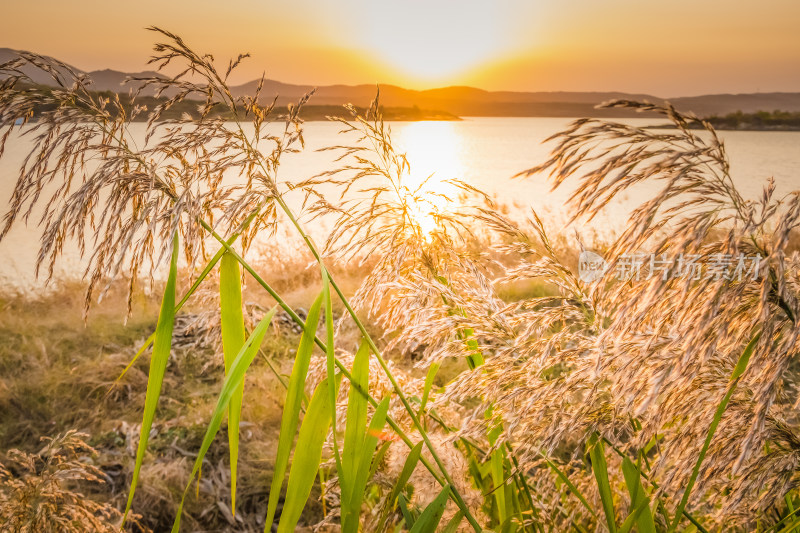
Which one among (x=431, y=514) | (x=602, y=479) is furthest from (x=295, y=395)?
(x=602, y=479)

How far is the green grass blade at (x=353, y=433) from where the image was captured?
1.13m

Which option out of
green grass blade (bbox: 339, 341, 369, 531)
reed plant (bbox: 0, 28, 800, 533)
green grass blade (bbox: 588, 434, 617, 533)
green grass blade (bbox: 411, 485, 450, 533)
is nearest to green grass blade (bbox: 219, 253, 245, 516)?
reed plant (bbox: 0, 28, 800, 533)

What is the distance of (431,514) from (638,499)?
1.53ft

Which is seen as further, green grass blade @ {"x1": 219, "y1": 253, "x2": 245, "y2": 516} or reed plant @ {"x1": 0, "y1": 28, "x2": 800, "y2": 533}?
green grass blade @ {"x1": 219, "y1": 253, "x2": 245, "y2": 516}

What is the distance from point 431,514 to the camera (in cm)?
121

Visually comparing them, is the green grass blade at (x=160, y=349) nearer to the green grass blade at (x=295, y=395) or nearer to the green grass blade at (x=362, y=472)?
the green grass blade at (x=295, y=395)

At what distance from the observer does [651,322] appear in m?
1.35

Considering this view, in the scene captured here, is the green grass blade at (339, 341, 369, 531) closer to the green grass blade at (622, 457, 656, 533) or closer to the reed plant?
the reed plant

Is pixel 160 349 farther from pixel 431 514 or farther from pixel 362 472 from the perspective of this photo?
pixel 431 514

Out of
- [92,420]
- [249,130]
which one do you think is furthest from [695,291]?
[92,420]

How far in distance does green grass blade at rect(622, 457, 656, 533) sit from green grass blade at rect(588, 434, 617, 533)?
0.05m

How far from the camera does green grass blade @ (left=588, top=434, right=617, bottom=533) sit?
4.26ft

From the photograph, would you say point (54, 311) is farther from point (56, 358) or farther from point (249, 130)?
point (249, 130)

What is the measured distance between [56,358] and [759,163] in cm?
1693
